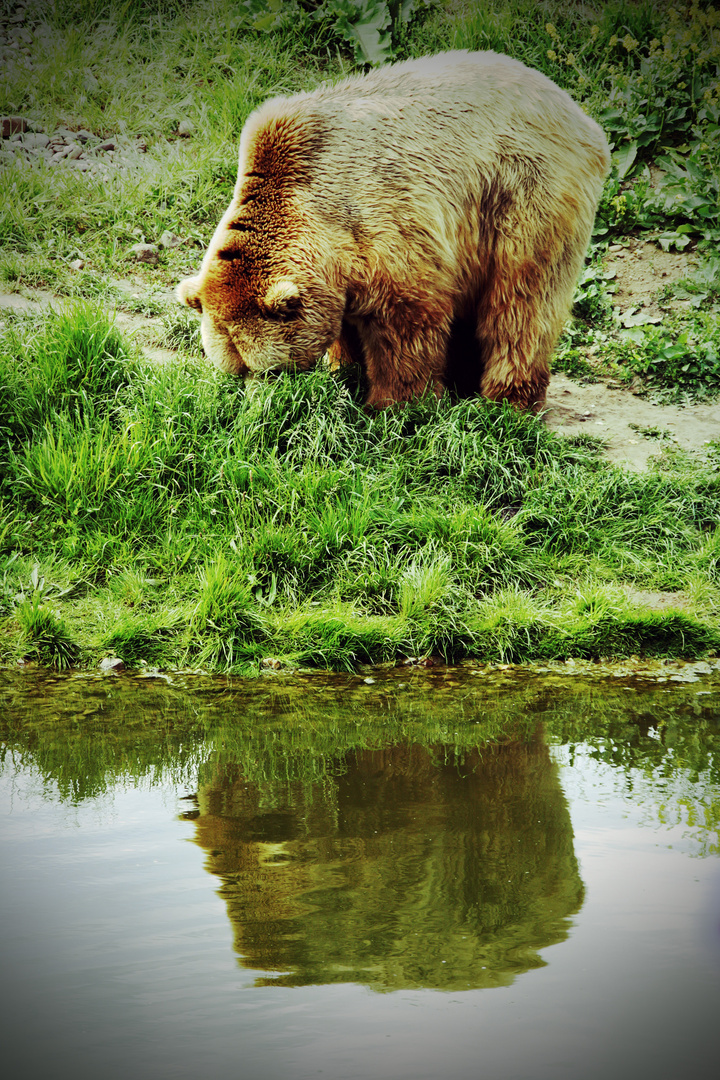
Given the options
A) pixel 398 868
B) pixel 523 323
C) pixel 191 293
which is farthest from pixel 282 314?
pixel 398 868

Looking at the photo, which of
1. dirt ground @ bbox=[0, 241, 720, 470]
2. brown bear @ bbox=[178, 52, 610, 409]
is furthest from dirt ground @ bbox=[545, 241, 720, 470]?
brown bear @ bbox=[178, 52, 610, 409]

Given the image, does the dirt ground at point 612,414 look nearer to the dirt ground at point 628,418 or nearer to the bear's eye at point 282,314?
the dirt ground at point 628,418

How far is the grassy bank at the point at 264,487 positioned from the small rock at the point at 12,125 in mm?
111

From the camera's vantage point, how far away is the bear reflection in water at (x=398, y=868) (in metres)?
1.94

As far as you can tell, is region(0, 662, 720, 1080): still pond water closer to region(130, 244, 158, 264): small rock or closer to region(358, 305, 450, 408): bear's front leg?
region(358, 305, 450, 408): bear's front leg

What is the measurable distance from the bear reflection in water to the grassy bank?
1.23 m

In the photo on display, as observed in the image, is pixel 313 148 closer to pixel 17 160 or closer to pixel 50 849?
pixel 17 160

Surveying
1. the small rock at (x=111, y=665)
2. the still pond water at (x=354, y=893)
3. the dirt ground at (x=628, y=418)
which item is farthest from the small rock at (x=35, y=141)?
the still pond water at (x=354, y=893)

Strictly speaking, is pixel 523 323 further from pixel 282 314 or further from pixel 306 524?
pixel 306 524

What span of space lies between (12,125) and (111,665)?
209 inches

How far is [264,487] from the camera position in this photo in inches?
186

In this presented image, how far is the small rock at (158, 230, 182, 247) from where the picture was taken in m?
6.70

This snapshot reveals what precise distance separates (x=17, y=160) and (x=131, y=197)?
37.4 inches

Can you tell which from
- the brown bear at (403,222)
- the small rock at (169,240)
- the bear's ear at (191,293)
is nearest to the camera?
the brown bear at (403,222)
